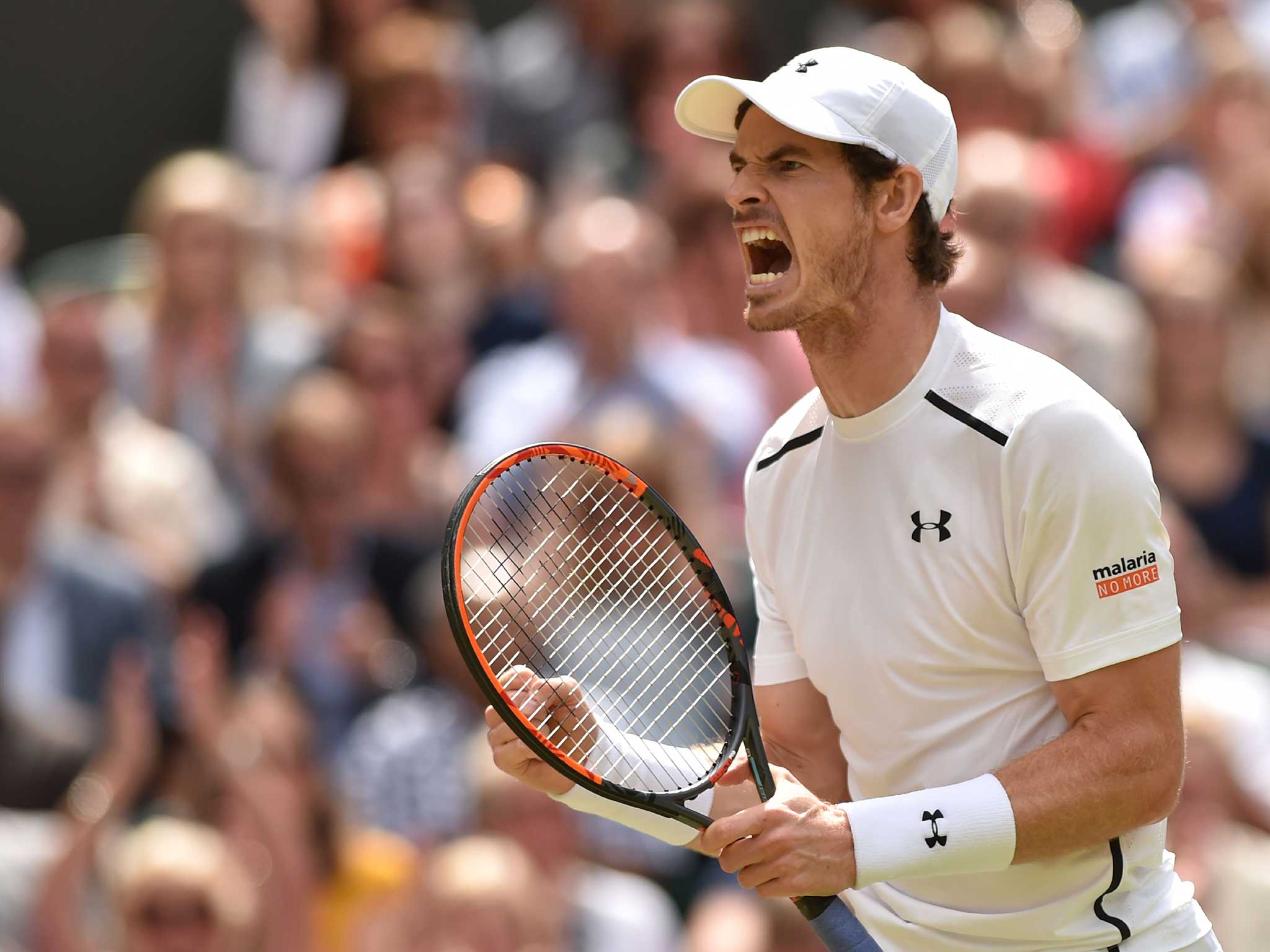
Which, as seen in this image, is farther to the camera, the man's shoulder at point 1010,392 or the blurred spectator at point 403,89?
the blurred spectator at point 403,89

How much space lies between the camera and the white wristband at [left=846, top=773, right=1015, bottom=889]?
100 inches

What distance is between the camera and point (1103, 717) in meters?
2.55

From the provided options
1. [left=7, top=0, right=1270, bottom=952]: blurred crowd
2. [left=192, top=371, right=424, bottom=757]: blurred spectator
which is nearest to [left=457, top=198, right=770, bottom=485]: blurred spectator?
[left=7, top=0, right=1270, bottom=952]: blurred crowd

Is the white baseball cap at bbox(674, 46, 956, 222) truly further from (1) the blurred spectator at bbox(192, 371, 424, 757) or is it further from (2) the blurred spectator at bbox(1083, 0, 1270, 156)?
(2) the blurred spectator at bbox(1083, 0, 1270, 156)

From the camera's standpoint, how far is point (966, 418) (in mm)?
2662

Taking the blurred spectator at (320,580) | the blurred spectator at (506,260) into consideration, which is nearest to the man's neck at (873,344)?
the blurred spectator at (320,580)

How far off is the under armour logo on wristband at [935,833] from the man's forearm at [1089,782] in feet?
0.31

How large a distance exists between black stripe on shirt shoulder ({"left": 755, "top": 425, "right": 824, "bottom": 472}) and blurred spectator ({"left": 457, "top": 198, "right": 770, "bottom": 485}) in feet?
8.49

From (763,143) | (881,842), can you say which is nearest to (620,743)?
(881,842)

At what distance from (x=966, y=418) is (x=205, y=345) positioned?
12.4ft

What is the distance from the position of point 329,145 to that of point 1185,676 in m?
3.64

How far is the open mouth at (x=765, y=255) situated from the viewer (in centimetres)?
273

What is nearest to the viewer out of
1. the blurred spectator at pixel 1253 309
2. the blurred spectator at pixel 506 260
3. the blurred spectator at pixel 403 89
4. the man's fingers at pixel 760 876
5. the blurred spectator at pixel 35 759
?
the man's fingers at pixel 760 876

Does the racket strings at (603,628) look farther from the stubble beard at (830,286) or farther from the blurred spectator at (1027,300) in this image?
the blurred spectator at (1027,300)
